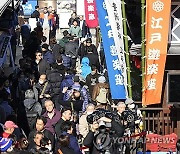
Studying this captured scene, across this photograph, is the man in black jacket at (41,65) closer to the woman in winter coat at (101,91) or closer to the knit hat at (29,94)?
the woman in winter coat at (101,91)

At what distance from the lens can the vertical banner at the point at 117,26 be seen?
1310cm

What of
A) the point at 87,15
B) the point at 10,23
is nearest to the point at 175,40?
the point at 10,23

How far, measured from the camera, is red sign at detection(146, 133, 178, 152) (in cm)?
1259

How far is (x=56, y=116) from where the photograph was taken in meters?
12.3

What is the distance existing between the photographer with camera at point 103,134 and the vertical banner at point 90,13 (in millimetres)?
11789

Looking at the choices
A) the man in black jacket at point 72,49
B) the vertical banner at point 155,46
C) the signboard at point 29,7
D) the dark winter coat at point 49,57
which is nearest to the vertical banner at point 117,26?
the vertical banner at point 155,46

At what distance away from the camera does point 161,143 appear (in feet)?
41.4

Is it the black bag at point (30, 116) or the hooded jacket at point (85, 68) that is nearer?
the black bag at point (30, 116)

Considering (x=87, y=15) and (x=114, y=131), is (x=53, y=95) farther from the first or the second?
(x=87, y=15)

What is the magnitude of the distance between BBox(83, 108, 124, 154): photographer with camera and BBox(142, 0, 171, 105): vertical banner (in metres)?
1.90

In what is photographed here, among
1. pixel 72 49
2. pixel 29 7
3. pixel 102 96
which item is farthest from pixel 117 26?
pixel 29 7

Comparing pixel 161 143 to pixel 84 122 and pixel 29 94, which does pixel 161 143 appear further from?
pixel 29 94

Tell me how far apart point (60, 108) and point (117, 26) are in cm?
240

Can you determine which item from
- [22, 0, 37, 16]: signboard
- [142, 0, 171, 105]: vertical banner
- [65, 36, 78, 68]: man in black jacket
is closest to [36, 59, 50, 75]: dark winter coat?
[65, 36, 78, 68]: man in black jacket
